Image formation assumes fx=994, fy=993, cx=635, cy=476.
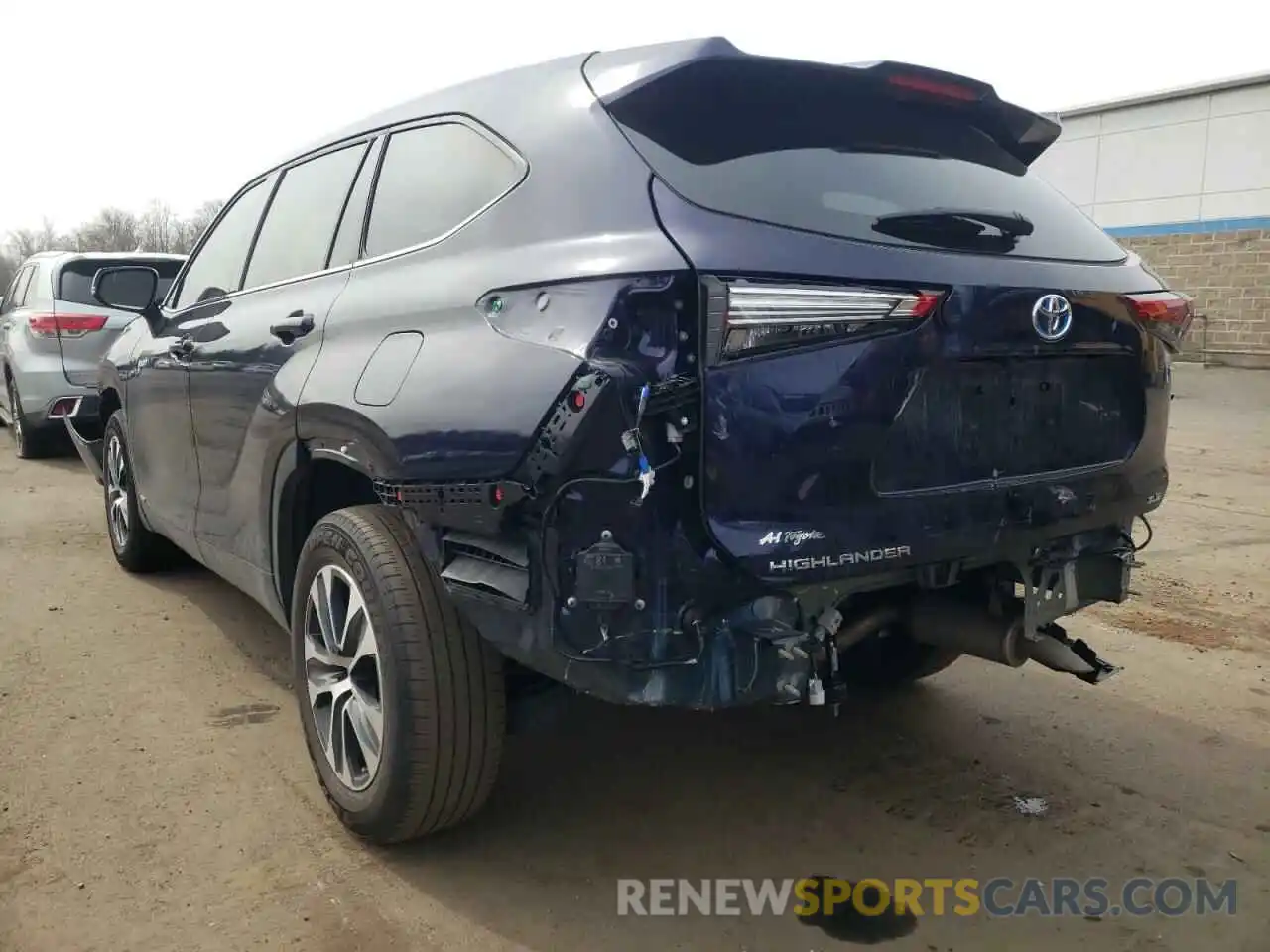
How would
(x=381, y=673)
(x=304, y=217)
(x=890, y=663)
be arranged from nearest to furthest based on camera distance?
(x=381, y=673), (x=304, y=217), (x=890, y=663)

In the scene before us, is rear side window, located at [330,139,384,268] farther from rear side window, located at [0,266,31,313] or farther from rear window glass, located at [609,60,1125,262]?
rear side window, located at [0,266,31,313]

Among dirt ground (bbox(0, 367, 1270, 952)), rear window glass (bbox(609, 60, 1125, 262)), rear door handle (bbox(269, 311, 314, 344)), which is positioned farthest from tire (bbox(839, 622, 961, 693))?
rear door handle (bbox(269, 311, 314, 344))

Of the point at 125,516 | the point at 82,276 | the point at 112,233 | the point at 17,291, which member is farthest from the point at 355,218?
the point at 112,233

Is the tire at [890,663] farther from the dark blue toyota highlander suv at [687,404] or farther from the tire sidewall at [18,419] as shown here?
the tire sidewall at [18,419]

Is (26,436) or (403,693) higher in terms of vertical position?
(403,693)

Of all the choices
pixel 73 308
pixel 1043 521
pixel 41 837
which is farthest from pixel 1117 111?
pixel 41 837

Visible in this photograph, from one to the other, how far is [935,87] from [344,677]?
216cm

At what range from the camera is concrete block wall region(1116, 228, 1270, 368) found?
1534 centimetres

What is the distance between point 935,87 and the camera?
98.8 inches

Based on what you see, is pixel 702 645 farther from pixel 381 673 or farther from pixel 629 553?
pixel 381 673

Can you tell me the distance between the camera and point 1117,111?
54.7 ft

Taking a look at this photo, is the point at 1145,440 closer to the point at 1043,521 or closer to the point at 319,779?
the point at 1043,521

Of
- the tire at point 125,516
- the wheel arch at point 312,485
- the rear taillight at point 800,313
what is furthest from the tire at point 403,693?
the tire at point 125,516

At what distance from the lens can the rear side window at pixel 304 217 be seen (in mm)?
3164
